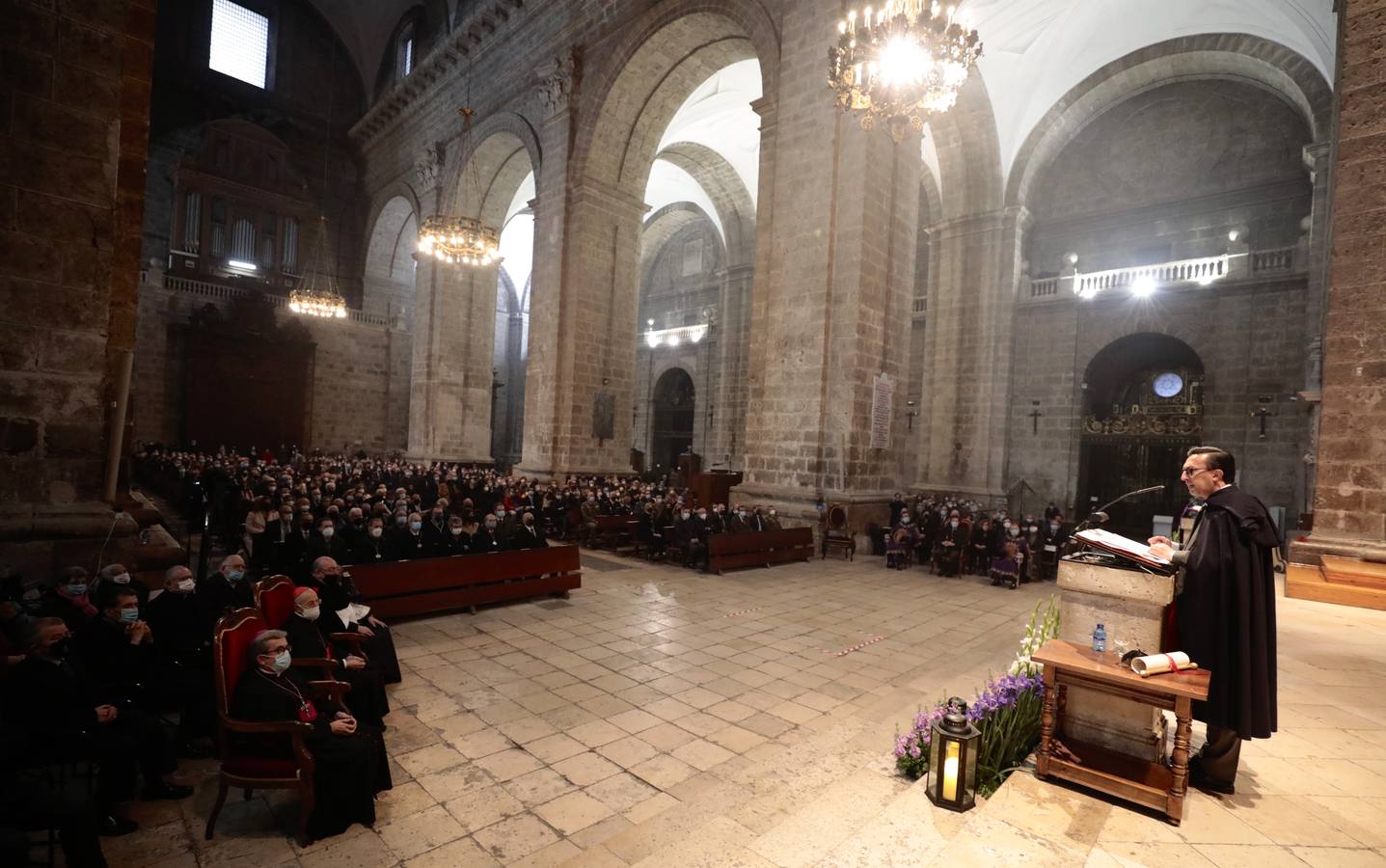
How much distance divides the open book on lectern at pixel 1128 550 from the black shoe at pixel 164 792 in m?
4.58

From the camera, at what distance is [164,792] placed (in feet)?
10.4

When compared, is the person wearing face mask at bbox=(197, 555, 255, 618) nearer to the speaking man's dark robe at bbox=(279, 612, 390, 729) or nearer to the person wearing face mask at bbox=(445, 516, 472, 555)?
the speaking man's dark robe at bbox=(279, 612, 390, 729)

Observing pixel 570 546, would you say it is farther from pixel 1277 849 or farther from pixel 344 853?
pixel 1277 849

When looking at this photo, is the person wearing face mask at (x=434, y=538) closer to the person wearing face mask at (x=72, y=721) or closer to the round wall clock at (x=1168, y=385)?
the person wearing face mask at (x=72, y=721)

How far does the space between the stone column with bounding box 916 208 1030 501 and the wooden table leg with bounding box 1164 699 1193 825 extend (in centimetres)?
1442

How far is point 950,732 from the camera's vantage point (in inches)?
117

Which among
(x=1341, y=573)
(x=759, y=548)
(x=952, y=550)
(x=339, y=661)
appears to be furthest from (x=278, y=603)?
(x=1341, y=573)

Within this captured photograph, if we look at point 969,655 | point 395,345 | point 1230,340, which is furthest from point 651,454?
point 969,655

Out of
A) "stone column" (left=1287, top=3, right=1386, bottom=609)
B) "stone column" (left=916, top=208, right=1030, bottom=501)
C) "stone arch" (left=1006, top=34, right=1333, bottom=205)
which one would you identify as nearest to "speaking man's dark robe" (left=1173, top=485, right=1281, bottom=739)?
"stone column" (left=1287, top=3, right=1386, bottom=609)

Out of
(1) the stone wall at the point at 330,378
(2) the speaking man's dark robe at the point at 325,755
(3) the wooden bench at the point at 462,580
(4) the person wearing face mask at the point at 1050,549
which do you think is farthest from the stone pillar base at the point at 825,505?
(1) the stone wall at the point at 330,378

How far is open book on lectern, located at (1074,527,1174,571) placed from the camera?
2916 mm

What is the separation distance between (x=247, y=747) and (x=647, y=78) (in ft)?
50.4

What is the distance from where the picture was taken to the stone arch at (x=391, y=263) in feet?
81.9

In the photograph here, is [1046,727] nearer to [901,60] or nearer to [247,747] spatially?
[247,747]
